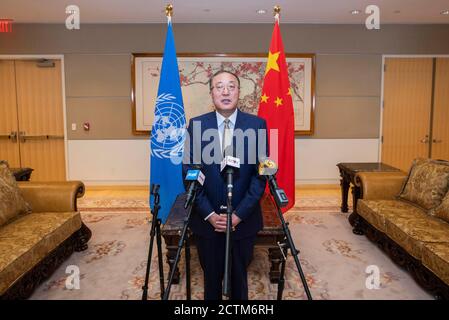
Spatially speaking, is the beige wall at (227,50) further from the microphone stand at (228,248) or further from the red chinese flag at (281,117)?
the microphone stand at (228,248)

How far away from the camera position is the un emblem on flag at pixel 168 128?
3807 millimetres

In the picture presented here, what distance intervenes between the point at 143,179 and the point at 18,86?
8.39ft

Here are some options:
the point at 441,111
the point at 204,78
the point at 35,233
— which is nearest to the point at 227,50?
the point at 204,78

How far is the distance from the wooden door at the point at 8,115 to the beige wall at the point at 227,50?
14.5 inches

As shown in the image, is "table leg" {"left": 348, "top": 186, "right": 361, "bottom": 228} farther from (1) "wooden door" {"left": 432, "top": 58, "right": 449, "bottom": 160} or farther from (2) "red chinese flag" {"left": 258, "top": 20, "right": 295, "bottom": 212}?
(1) "wooden door" {"left": 432, "top": 58, "right": 449, "bottom": 160}

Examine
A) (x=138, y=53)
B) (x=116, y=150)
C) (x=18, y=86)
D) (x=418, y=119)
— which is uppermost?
(x=138, y=53)

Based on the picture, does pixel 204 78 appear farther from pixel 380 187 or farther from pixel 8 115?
pixel 8 115

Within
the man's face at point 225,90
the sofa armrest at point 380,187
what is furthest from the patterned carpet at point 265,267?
the man's face at point 225,90

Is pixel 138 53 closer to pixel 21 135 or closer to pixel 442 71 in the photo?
pixel 21 135

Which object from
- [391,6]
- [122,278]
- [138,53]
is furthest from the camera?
[138,53]

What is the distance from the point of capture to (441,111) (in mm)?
5910
